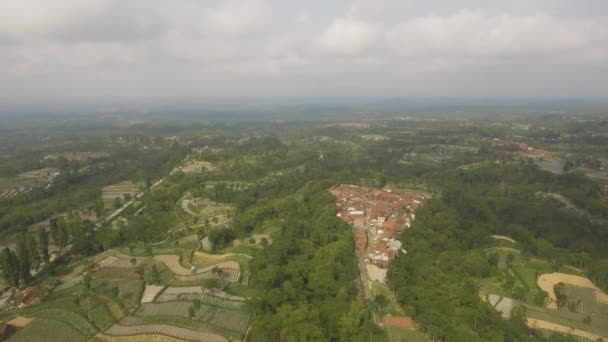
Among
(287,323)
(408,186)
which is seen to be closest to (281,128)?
(408,186)

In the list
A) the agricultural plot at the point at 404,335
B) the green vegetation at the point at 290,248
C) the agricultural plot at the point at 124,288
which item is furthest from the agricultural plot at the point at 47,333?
the agricultural plot at the point at 404,335

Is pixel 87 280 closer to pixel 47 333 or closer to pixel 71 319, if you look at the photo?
pixel 71 319

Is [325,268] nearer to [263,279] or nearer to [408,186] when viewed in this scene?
[263,279]

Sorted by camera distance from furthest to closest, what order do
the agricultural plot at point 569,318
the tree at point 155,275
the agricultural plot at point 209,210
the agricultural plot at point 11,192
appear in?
the agricultural plot at point 11,192 → the agricultural plot at point 209,210 → the tree at point 155,275 → the agricultural plot at point 569,318

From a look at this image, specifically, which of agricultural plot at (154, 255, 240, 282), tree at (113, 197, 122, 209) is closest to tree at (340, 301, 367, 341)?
agricultural plot at (154, 255, 240, 282)

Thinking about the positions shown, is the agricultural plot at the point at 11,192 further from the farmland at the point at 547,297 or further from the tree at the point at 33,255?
the farmland at the point at 547,297
